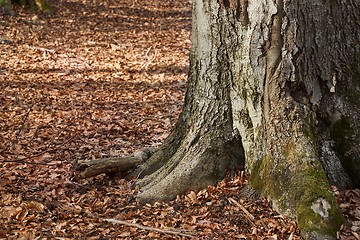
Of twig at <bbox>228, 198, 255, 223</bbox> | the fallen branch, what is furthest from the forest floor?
the fallen branch

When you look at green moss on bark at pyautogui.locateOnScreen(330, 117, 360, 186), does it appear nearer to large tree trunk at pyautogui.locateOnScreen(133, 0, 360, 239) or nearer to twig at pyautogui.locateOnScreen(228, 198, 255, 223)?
large tree trunk at pyautogui.locateOnScreen(133, 0, 360, 239)

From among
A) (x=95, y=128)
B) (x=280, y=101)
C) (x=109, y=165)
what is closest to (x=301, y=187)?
(x=280, y=101)

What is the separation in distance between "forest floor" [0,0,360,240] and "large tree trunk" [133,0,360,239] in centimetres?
20

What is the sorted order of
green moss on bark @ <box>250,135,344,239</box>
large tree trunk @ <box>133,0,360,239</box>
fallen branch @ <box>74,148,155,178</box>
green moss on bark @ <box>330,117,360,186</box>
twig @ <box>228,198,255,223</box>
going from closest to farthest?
1. green moss on bark @ <box>250,135,344,239</box>
2. large tree trunk @ <box>133,0,360,239</box>
3. twig @ <box>228,198,255,223</box>
4. green moss on bark @ <box>330,117,360,186</box>
5. fallen branch @ <box>74,148,155,178</box>

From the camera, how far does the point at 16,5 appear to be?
16.9 meters

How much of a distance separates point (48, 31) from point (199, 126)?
11.1m

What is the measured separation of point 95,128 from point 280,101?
4045 millimetres

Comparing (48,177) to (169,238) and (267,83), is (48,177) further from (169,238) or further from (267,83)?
(267,83)

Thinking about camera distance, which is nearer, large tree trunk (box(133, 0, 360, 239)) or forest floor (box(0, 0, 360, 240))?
large tree trunk (box(133, 0, 360, 239))

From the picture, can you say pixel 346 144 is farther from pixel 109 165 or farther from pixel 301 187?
pixel 109 165

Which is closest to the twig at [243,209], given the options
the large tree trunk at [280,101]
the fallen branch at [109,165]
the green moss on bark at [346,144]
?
the large tree trunk at [280,101]

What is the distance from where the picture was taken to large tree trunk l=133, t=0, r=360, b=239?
4.21 m

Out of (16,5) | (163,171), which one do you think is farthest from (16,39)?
(163,171)

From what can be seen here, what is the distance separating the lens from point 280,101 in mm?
4328
